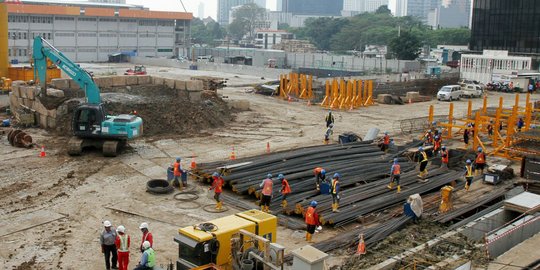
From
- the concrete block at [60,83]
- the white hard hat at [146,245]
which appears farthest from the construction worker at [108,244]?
the concrete block at [60,83]

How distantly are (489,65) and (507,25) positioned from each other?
1521 centimetres

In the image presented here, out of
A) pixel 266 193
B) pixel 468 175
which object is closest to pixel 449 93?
pixel 468 175

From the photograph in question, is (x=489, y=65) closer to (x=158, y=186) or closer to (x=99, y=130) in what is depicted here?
(x=99, y=130)

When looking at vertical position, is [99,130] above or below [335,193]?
above

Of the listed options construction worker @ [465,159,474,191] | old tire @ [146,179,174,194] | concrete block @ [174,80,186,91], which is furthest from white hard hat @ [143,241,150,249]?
concrete block @ [174,80,186,91]

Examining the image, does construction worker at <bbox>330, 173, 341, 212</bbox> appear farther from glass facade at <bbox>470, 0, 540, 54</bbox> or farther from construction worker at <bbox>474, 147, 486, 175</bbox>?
glass facade at <bbox>470, 0, 540, 54</bbox>

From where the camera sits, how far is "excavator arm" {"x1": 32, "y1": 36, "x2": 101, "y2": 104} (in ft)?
84.2

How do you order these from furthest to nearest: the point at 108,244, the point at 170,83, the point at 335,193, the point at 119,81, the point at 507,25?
the point at 507,25 → the point at 119,81 → the point at 170,83 → the point at 335,193 → the point at 108,244

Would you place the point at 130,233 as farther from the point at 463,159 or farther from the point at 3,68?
the point at 3,68

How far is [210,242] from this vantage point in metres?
10.9

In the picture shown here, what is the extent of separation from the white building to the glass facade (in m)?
11.4

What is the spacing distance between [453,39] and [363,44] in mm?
21650

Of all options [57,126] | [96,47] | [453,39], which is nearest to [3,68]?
[57,126]

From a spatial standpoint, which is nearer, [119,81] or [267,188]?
[267,188]
